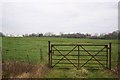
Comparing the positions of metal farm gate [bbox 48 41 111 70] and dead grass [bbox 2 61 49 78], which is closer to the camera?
dead grass [bbox 2 61 49 78]

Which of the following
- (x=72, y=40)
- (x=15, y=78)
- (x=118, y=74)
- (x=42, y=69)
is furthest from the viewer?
(x=72, y=40)

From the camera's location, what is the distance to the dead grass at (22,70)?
10648 mm

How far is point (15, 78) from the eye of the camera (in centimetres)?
1012

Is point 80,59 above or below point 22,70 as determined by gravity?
above

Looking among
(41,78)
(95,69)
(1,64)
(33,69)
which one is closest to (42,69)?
(33,69)

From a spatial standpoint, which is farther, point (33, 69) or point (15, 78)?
point (33, 69)

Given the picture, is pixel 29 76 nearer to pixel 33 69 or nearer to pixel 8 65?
pixel 33 69

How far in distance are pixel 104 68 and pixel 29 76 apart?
5375mm

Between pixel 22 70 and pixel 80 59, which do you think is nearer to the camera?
pixel 22 70

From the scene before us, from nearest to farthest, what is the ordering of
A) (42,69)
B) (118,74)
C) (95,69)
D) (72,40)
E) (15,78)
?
(15,78), (118,74), (42,69), (95,69), (72,40)

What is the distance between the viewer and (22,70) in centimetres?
1161

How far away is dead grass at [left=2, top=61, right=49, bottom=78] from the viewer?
1065cm

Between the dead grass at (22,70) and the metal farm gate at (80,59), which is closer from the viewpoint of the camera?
the dead grass at (22,70)

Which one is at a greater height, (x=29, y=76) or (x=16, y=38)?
(x=16, y=38)
